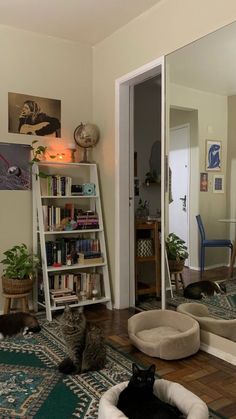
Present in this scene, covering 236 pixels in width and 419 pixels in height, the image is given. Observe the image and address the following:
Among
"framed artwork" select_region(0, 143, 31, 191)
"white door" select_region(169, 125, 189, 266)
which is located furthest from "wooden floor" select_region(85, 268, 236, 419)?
"framed artwork" select_region(0, 143, 31, 191)

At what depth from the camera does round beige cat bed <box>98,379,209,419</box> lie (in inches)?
61.9

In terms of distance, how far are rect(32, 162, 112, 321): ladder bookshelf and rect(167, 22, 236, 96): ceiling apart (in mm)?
1347

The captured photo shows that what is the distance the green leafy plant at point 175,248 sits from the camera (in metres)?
3.05

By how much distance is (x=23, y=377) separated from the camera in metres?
2.21

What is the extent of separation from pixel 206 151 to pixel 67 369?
183 cm

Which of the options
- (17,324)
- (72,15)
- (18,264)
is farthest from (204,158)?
(17,324)

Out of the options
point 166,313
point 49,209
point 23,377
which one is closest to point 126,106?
point 49,209

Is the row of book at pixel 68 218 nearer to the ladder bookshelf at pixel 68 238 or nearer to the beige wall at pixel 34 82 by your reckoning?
the ladder bookshelf at pixel 68 238

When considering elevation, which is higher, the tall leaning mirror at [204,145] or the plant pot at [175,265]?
the tall leaning mirror at [204,145]

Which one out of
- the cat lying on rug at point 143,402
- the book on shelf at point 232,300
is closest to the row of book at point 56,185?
the book on shelf at point 232,300

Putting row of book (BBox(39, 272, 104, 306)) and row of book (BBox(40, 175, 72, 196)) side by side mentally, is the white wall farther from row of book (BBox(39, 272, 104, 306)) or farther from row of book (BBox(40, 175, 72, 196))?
row of book (BBox(40, 175, 72, 196))

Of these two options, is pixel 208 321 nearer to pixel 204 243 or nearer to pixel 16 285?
pixel 204 243

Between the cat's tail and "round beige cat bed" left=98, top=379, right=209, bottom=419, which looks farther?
the cat's tail

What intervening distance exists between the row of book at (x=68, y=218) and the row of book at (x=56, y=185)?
13 cm
